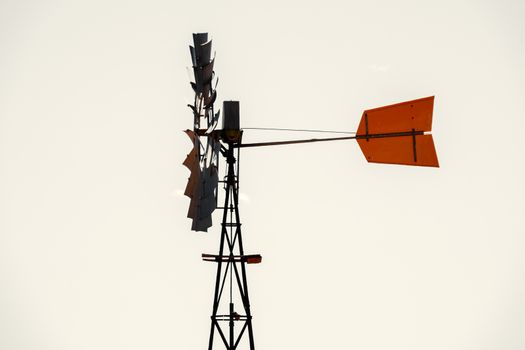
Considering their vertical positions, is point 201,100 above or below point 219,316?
above

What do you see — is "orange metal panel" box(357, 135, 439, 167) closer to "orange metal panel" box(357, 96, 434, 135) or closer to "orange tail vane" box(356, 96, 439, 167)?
"orange tail vane" box(356, 96, 439, 167)

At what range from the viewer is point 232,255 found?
16469 mm

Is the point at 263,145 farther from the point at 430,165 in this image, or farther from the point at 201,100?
the point at 430,165

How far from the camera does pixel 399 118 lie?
15.6 meters

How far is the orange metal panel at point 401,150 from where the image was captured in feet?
49.9

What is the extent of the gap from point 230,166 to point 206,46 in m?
2.22

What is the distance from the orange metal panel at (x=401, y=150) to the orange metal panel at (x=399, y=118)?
0.16 m

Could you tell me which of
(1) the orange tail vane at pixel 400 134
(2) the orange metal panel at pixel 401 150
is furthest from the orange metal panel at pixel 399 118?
(2) the orange metal panel at pixel 401 150

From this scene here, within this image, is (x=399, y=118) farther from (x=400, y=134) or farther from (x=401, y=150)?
(x=401, y=150)

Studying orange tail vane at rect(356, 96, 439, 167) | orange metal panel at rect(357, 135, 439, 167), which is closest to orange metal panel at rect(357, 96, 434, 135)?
orange tail vane at rect(356, 96, 439, 167)

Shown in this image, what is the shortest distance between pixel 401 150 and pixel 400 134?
0.90 ft

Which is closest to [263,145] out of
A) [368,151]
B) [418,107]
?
[368,151]

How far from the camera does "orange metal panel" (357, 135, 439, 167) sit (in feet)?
49.9

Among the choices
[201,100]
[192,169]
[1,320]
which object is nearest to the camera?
[192,169]
